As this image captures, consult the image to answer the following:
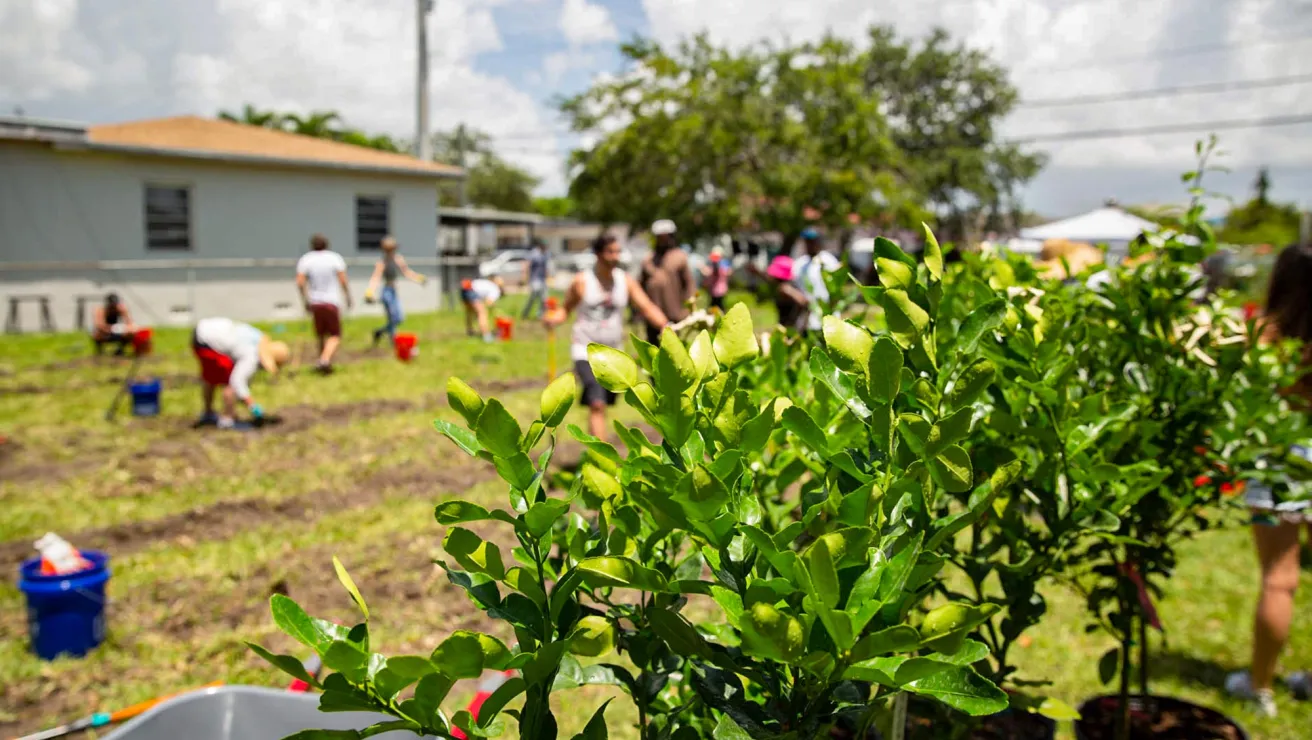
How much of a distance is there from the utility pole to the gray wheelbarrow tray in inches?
921

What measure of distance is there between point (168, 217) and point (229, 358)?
40.8 ft

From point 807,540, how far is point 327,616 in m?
3.67

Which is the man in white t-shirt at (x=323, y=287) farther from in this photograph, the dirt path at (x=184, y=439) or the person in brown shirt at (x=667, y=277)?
the person in brown shirt at (x=667, y=277)

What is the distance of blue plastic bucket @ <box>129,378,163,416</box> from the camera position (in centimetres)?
918

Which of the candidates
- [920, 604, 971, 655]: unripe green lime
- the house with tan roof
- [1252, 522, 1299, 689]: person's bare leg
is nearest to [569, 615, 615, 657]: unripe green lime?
[920, 604, 971, 655]: unripe green lime

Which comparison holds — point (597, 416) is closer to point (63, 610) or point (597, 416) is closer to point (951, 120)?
point (63, 610)

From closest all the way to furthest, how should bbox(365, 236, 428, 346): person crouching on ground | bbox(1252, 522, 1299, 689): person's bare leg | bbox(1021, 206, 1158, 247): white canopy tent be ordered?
1. bbox(1252, 522, 1299, 689): person's bare leg
2. bbox(365, 236, 428, 346): person crouching on ground
3. bbox(1021, 206, 1158, 247): white canopy tent

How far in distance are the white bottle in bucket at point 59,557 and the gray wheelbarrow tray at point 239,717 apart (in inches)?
93.9

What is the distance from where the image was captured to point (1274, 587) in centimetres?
360

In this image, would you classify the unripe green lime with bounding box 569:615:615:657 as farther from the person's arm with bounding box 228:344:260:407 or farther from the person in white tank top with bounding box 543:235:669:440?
the person's arm with bounding box 228:344:260:407

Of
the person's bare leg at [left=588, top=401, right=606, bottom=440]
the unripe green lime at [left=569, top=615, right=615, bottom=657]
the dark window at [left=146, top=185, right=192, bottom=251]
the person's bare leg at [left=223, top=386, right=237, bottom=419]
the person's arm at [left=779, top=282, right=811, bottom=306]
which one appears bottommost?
the person's bare leg at [left=223, top=386, right=237, bottom=419]

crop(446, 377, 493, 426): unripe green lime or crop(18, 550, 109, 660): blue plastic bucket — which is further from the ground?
crop(446, 377, 493, 426): unripe green lime

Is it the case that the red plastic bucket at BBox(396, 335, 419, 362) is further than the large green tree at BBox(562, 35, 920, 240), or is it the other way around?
the large green tree at BBox(562, 35, 920, 240)

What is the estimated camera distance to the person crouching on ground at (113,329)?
1329 centimetres
